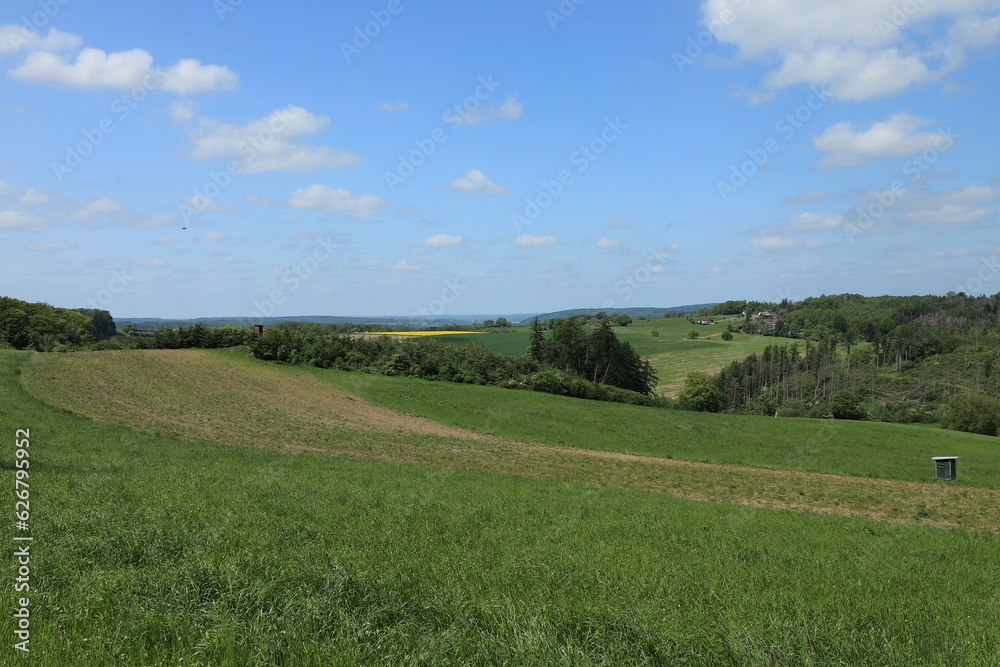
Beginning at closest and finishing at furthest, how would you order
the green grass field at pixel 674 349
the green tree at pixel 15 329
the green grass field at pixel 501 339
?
the green tree at pixel 15 329 → the green grass field at pixel 501 339 → the green grass field at pixel 674 349

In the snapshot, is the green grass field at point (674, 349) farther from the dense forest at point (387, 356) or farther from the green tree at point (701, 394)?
the dense forest at point (387, 356)

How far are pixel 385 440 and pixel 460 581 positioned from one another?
93.7ft

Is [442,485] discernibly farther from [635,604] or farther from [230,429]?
[230,429]

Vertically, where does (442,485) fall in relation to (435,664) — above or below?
below

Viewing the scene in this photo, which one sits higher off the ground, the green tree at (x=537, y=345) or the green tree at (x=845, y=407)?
the green tree at (x=537, y=345)

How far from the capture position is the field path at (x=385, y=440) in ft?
75.3

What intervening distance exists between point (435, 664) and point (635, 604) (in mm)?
2568

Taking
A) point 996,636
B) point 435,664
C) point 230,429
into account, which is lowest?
point 230,429

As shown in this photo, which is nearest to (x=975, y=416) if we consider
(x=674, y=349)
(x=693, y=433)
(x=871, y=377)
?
(x=693, y=433)

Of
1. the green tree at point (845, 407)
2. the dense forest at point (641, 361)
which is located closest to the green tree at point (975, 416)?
the dense forest at point (641, 361)

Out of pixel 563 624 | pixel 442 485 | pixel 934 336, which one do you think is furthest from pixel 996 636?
pixel 934 336

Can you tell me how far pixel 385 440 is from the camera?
34.6 meters

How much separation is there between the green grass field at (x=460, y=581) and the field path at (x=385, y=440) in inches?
324

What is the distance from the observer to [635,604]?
6348mm
